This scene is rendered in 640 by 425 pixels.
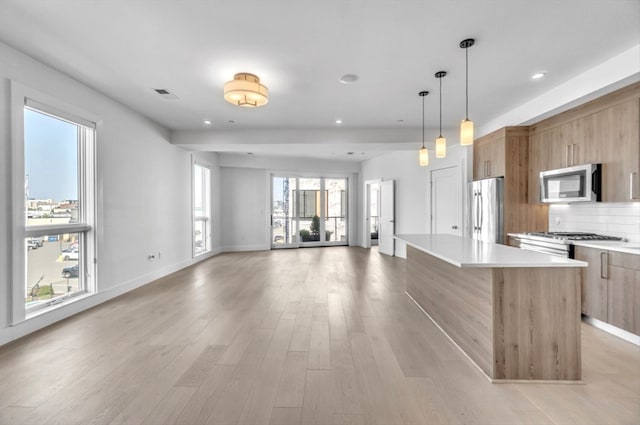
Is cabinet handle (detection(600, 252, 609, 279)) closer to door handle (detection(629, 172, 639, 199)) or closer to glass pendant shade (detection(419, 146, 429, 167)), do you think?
door handle (detection(629, 172, 639, 199))

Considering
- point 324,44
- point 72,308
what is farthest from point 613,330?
point 72,308

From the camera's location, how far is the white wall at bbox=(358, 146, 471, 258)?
237 inches

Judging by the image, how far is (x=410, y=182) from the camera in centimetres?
701

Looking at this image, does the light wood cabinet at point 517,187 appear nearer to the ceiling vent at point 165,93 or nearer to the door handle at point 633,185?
the door handle at point 633,185

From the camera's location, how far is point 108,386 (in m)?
2.04

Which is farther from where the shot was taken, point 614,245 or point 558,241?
point 558,241

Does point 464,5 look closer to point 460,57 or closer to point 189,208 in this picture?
point 460,57

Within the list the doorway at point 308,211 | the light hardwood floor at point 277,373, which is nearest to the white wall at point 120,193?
the light hardwood floor at point 277,373

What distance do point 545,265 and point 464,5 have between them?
191 cm

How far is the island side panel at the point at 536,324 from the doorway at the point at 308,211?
7.16 metres

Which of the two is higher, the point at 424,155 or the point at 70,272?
the point at 424,155

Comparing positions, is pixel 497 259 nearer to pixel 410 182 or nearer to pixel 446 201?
pixel 446 201

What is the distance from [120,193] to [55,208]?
2.99ft

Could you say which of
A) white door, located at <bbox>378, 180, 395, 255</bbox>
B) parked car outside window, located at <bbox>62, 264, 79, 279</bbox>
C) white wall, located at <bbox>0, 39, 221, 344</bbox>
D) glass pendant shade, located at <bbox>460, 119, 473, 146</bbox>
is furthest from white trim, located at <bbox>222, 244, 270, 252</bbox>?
glass pendant shade, located at <bbox>460, 119, 473, 146</bbox>
